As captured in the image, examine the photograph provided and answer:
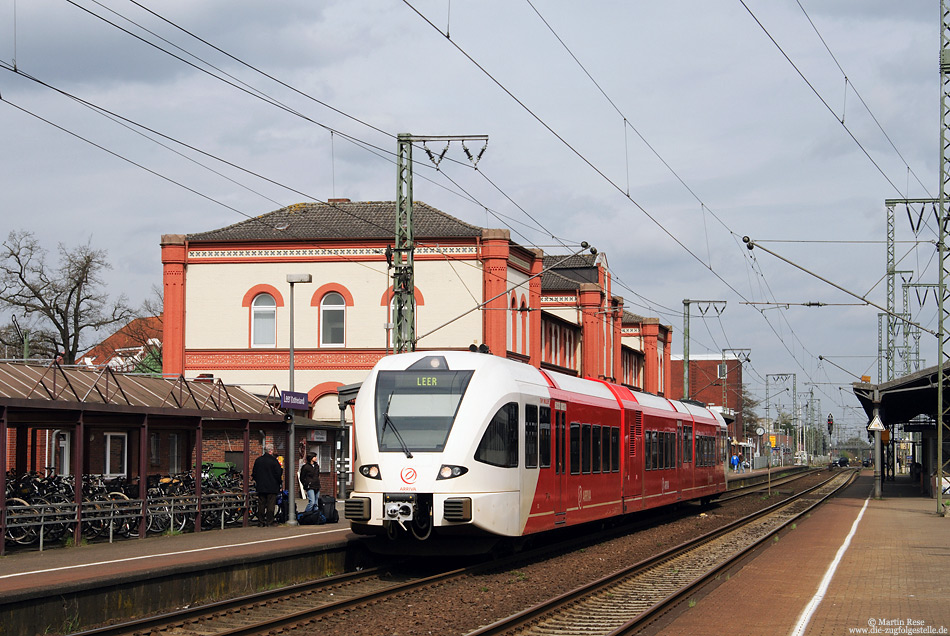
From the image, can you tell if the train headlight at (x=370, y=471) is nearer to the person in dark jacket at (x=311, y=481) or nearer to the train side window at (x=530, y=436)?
the train side window at (x=530, y=436)

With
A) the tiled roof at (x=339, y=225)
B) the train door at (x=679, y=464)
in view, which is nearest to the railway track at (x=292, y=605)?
the train door at (x=679, y=464)

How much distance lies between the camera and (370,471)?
15883 millimetres

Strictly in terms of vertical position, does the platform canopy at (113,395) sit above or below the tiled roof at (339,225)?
below

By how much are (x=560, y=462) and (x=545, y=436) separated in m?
0.88

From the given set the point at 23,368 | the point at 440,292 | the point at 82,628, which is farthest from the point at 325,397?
the point at 82,628

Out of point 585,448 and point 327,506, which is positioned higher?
point 585,448

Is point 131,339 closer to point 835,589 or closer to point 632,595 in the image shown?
point 632,595

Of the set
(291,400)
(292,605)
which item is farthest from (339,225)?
(292,605)

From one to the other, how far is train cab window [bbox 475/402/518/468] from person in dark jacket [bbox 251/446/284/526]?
649cm

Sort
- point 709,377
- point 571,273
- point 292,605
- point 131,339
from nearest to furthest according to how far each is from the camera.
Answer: point 292,605 < point 571,273 < point 131,339 < point 709,377

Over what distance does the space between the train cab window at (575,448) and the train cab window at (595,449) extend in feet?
2.84

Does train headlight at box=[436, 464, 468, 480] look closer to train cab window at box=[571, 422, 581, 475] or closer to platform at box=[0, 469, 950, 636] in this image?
platform at box=[0, 469, 950, 636]

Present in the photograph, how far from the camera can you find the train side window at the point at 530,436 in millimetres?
17000

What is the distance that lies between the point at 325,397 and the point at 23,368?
23.5 m
